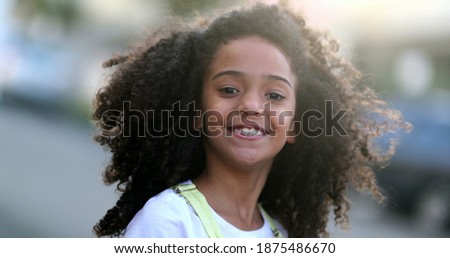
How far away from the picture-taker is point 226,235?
6.08 ft

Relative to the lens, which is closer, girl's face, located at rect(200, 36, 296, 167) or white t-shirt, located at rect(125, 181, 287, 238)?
white t-shirt, located at rect(125, 181, 287, 238)

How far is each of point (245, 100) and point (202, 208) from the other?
0.99ft

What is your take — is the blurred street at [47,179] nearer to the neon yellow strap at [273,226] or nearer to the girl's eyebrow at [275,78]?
the neon yellow strap at [273,226]

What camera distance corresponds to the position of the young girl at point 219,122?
189 cm

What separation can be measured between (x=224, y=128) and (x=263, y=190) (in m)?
0.40

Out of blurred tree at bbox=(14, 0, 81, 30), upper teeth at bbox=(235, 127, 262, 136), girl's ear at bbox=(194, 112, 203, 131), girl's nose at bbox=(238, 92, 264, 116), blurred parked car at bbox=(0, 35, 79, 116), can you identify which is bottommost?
upper teeth at bbox=(235, 127, 262, 136)

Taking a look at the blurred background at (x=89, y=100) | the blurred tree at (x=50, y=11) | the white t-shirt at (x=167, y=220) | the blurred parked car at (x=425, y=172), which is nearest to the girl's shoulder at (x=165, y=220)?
the white t-shirt at (x=167, y=220)

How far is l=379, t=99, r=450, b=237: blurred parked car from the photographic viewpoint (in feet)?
19.6

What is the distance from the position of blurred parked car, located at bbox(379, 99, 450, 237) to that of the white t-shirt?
4.39 m

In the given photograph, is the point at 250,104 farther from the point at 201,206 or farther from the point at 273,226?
the point at 273,226

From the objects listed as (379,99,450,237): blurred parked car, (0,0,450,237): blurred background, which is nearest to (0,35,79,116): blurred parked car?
(0,0,450,237): blurred background

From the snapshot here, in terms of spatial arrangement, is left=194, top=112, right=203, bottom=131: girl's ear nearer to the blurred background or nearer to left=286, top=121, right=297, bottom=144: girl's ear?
left=286, top=121, right=297, bottom=144: girl's ear

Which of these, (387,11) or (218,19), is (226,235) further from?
(387,11)

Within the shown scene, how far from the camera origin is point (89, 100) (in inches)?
140
